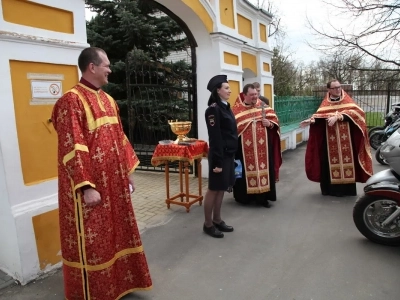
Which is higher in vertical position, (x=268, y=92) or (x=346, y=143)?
(x=268, y=92)

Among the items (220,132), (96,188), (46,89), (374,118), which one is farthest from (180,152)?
(374,118)

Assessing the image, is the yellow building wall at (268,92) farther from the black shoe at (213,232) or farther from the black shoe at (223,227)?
the black shoe at (213,232)

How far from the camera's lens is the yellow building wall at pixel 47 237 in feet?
10.2

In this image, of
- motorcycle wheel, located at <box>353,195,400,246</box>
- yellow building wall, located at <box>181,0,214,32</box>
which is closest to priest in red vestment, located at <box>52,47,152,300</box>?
motorcycle wheel, located at <box>353,195,400,246</box>

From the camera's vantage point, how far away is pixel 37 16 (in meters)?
3.04

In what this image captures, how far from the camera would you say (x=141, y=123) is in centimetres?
844

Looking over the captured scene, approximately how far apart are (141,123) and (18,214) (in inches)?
222

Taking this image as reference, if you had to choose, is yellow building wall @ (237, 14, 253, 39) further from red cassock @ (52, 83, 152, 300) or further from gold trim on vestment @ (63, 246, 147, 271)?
gold trim on vestment @ (63, 246, 147, 271)

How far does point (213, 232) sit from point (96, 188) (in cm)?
196

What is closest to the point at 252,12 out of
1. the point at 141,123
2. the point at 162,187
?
the point at 141,123

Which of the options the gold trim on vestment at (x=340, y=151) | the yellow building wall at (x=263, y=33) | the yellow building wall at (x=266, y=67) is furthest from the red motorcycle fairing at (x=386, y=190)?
the yellow building wall at (x=263, y=33)

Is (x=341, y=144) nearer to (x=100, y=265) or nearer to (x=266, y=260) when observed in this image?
(x=266, y=260)

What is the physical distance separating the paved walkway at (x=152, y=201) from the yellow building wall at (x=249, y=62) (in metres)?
2.88

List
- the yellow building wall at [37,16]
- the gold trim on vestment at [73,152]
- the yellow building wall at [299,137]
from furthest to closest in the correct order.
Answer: the yellow building wall at [299,137]
the yellow building wall at [37,16]
the gold trim on vestment at [73,152]
